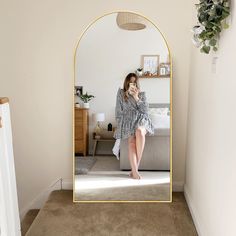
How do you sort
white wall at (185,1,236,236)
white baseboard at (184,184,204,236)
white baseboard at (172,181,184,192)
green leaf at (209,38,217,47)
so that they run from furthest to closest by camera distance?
white baseboard at (172,181,184,192)
white baseboard at (184,184,204,236)
green leaf at (209,38,217,47)
white wall at (185,1,236,236)

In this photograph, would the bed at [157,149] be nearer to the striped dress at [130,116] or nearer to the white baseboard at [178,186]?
the striped dress at [130,116]

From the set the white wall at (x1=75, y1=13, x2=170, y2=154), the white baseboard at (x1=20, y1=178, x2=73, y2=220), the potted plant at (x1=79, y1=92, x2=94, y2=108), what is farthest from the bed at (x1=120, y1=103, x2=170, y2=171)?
the white baseboard at (x1=20, y1=178, x2=73, y2=220)

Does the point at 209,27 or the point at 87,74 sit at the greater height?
the point at 209,27

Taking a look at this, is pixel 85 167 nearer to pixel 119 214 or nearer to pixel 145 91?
pixel 119 214

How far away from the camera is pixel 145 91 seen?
2307 mm

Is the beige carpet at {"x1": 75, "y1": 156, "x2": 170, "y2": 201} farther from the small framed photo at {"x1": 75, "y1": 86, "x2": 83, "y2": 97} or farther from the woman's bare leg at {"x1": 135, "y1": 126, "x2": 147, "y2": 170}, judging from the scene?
the small framed photo at {"x1": 75, "y1": 86, "x2": 83, "y2": 97}

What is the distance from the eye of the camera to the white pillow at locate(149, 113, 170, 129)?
7.68 ft

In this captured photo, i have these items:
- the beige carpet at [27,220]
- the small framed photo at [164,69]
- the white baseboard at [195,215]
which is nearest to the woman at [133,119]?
the small framed photo at [164,69]

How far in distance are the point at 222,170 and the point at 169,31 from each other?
1.36 m

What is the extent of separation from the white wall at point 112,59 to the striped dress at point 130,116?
42 mm

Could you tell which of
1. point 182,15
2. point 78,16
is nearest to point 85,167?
point 78,16

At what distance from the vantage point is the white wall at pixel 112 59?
2.30 m

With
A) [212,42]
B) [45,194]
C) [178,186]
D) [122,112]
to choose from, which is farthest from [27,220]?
[212,42]

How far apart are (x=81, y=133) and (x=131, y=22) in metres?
0.99
